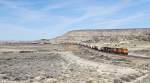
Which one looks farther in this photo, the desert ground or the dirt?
the dirt

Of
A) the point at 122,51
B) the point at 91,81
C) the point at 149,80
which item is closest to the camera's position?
the point at 149,80

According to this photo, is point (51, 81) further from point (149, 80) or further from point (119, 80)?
point (149, 80)

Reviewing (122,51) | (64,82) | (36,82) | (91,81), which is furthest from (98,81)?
(122,51)

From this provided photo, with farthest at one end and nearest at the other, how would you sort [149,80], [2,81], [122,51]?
[122,51] → [2,81] → [149,80]

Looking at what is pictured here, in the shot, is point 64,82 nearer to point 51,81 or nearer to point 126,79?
point 51,81

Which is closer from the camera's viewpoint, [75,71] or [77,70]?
[75,71]

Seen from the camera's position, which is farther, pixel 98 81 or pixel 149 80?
pixel 98 81

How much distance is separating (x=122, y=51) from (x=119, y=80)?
49961 millimetres

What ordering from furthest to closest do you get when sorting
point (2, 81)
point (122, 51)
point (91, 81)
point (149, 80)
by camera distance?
point (122, 51)
point (2, 81)
point (91, 81)
point (149, 80)

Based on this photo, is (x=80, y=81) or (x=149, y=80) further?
(x=80, y=81)

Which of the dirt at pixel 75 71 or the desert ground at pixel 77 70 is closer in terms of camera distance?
the desert ground at pixel 77 70

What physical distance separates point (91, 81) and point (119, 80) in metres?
2.34

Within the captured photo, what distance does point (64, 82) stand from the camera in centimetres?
2384

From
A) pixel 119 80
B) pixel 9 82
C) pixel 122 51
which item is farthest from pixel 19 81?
pixel 122 51
